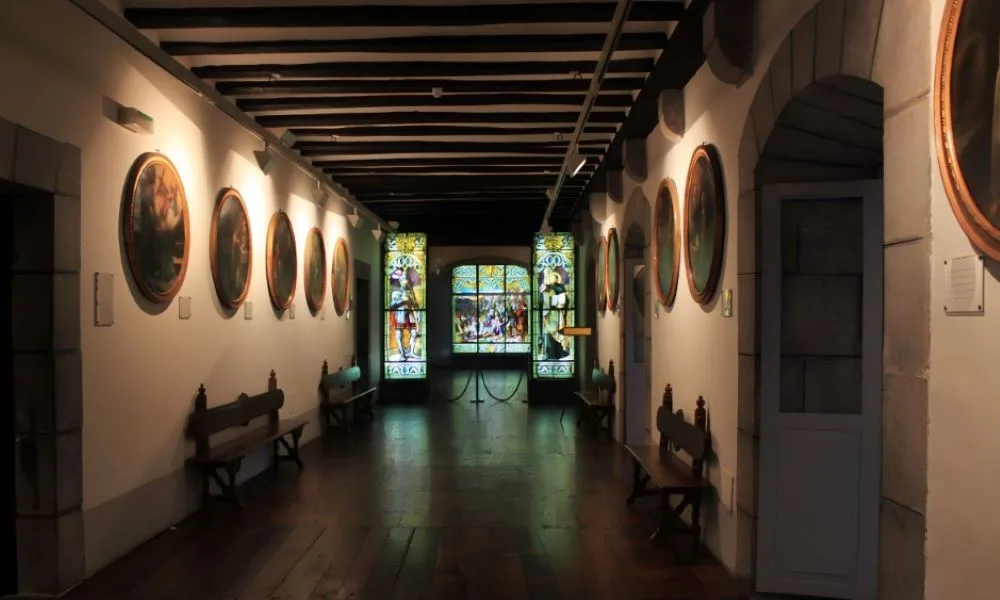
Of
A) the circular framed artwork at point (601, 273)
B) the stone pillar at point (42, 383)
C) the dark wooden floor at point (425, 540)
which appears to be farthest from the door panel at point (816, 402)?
the circular framed artwork at point (601, 273)

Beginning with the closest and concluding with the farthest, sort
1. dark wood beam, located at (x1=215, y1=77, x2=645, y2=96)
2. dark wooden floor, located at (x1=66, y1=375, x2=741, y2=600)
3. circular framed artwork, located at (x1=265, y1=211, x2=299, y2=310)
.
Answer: dark wooden floor, located at (x1=66, y1=375, x2=741, y2=600) < dark wood beam, located at (x1=215, y1=77, x2=645, y2=96) < circular framed artwork, located at (x1=265, y1=211, x2=299, y2=310)

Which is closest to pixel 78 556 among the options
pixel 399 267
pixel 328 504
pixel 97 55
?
pixel 328 504

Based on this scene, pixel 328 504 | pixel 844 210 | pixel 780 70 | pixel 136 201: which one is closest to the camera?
pixel 780 70

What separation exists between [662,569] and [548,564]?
2.41ft

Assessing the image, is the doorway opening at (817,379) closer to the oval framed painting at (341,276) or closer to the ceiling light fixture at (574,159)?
the ceiling light fixture at (574,159)

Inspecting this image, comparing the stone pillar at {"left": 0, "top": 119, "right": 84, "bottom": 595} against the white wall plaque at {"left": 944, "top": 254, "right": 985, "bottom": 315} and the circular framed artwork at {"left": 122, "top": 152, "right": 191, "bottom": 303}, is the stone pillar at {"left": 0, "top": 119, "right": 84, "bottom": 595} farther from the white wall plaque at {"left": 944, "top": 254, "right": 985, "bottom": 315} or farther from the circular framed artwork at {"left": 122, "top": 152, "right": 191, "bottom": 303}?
the white wall plaque at {"left": 944, "top": 254, "right": 985, "bottom": 315}

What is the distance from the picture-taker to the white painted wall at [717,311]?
148 inches

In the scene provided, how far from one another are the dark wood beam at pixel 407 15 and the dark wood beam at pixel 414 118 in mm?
2149

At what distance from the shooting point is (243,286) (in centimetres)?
664

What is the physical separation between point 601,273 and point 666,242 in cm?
431

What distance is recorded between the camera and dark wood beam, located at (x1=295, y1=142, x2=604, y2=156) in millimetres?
7926

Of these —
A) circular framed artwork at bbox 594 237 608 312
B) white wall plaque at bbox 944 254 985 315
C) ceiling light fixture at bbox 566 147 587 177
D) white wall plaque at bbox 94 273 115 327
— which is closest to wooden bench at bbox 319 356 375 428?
circular framed artwork at bbox 594 237 608 312

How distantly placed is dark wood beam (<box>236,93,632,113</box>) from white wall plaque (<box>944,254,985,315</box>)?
4.66 meters

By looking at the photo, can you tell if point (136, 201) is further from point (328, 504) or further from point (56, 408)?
point (328, 504)
